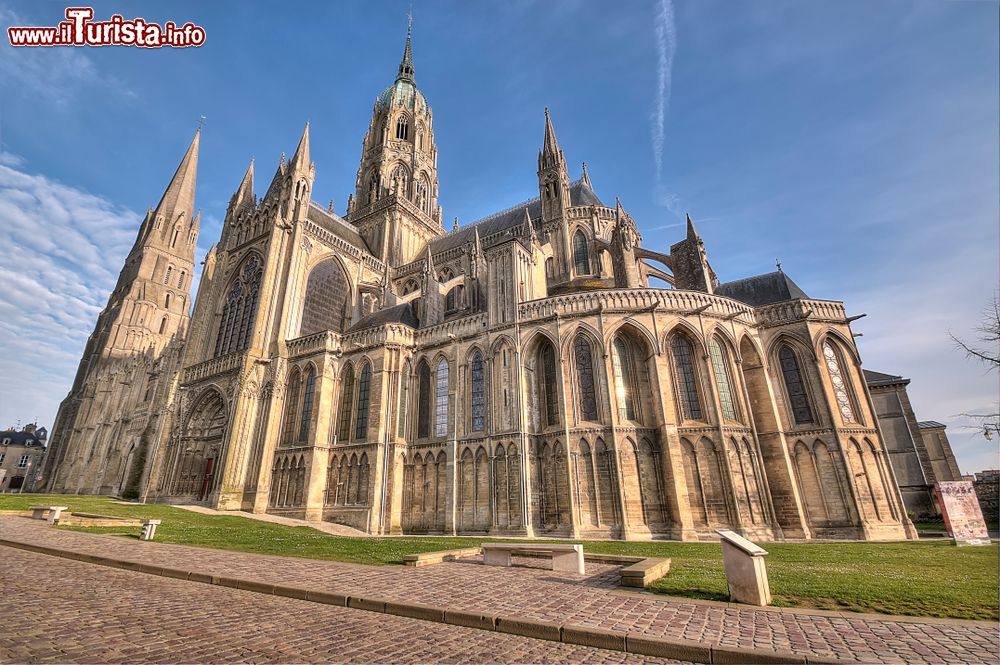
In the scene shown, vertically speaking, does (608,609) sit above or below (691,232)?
below

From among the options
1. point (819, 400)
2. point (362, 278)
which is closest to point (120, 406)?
point (362, 278)

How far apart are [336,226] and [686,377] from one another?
32.5 meters

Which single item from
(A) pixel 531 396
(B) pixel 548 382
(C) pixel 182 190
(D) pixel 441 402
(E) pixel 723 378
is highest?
(C) pixel 182 190

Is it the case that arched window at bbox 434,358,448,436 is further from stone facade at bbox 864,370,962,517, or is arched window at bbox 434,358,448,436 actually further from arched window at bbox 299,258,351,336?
stone facade at bbox 864,370,962,517

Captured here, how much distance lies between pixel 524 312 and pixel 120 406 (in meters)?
46.8

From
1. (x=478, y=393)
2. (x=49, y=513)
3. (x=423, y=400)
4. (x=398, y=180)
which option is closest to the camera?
(x=49, y=513)

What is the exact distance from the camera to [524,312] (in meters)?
23.5

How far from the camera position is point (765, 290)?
25406mm

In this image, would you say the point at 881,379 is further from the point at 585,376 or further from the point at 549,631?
the point at 549,631

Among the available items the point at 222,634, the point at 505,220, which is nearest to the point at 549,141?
the point at 505,220

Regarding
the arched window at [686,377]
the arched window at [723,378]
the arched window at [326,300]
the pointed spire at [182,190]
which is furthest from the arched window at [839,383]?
the pointed spire at [182,190]

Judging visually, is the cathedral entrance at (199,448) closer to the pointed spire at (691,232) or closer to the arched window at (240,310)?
the arched window at (240,310)

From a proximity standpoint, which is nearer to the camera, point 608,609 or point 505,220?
point 608,609

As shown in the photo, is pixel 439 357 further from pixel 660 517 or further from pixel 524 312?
pixel 660 517
